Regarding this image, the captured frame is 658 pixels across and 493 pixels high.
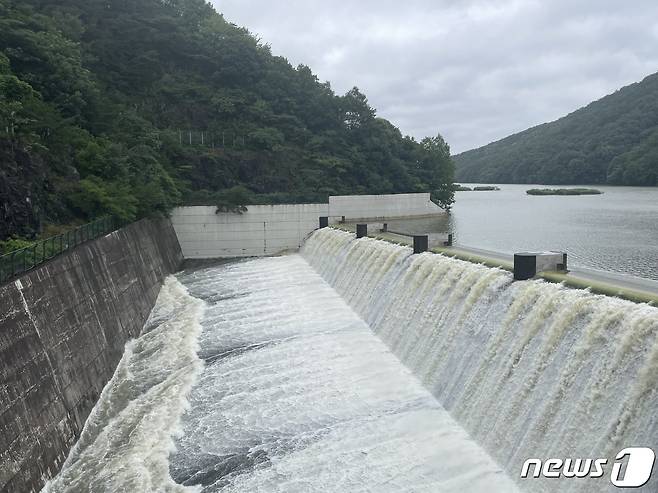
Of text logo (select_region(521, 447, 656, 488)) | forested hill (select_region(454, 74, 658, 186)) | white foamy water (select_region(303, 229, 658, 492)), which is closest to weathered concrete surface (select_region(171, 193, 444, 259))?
white foamy water (select_region(303, 229, 658, 492))

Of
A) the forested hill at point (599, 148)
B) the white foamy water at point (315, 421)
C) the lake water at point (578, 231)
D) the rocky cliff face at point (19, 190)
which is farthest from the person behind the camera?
the forested hill at point (599, 148)

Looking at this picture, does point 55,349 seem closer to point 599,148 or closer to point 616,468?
point 616,468

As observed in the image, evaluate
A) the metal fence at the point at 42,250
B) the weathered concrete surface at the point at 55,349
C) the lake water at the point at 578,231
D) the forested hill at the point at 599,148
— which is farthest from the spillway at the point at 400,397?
the forested hill at the point at 599,148

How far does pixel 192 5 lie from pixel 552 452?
74096 mm

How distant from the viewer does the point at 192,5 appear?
69.6m

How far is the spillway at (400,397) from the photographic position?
804cm

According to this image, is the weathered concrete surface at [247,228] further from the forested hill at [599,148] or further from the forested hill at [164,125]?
the forested hill at [599,148]

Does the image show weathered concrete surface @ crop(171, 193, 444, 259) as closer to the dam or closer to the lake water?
the lake water

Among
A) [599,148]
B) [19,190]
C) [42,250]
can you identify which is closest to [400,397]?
[42,250]

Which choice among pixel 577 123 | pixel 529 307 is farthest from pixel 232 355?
pixel 577 123

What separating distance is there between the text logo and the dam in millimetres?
71

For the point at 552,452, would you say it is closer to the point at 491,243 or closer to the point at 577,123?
the point at 491,243

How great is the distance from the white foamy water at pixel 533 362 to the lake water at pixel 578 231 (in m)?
7.45

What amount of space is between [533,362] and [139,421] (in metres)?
8.12
